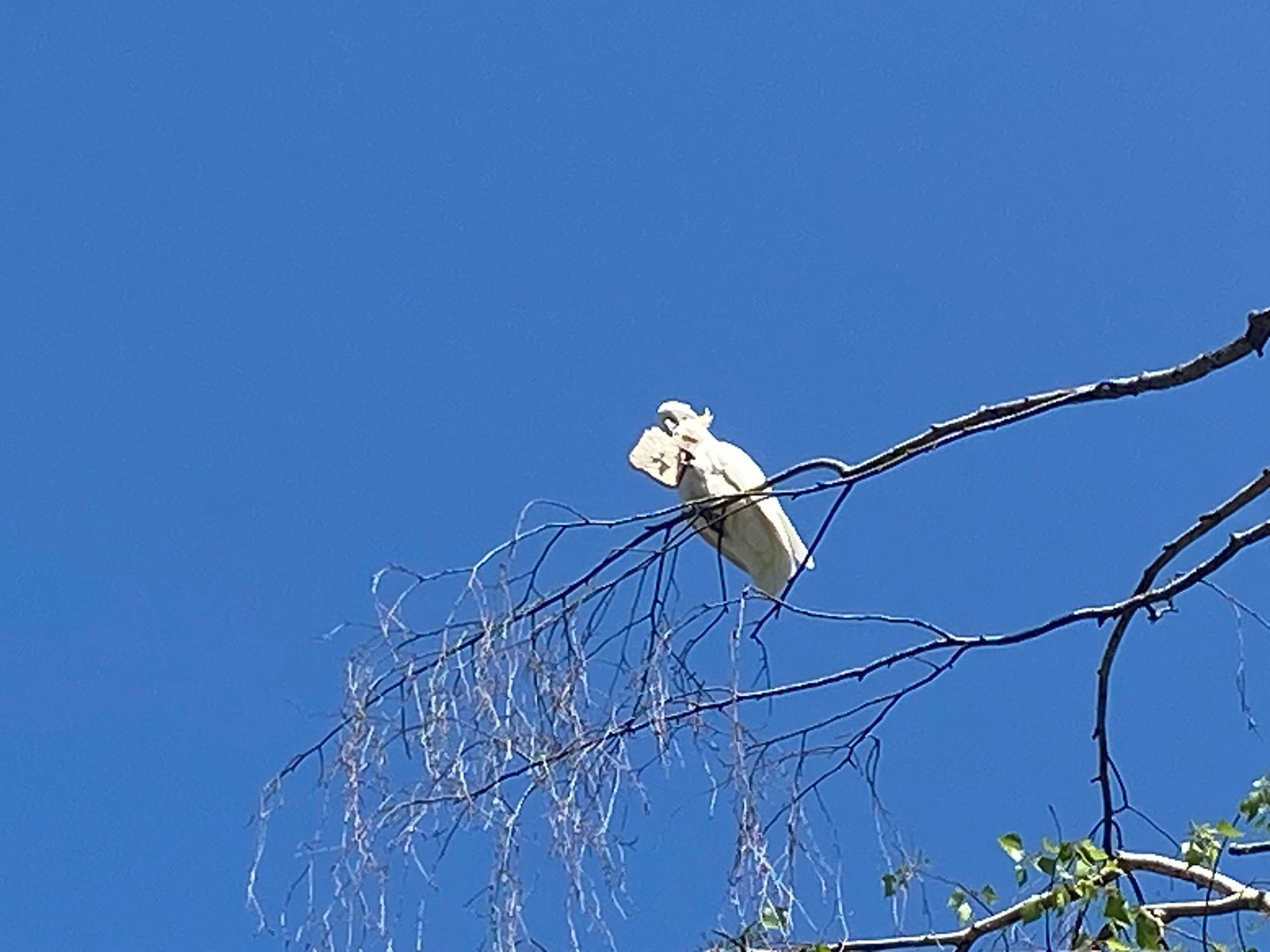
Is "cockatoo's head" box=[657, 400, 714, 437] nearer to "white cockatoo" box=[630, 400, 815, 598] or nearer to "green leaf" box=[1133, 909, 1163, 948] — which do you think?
"white cockatoo" box=[630, 400, 815, 598]

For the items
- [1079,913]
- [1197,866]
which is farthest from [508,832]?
[1197,866]

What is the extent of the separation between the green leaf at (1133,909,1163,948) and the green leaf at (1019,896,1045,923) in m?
0.11

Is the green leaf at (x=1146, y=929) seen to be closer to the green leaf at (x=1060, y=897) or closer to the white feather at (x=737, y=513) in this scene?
the green leaf at (x=1060, y=897)

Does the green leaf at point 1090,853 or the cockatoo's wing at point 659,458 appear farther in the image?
the cockatoo's wing at point 659,458

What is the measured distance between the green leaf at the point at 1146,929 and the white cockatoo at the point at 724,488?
0.60 m

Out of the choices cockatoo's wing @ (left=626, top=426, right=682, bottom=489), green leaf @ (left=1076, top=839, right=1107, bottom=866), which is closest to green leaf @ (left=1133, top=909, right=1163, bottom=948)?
green leaf @ (left=1076, top=839, right=1107, bottom=866)

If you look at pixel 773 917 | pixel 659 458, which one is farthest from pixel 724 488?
pixel 773 917

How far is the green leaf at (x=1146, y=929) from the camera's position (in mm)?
1881

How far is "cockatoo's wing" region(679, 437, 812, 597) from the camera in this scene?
7.70 feet

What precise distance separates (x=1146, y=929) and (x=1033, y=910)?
0.49ft

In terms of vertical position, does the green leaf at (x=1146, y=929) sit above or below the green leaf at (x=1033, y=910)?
below

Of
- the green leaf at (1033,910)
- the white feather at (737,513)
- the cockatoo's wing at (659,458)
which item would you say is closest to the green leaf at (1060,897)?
the green leaf at (1033,910)

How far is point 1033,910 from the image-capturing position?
2.00 meters

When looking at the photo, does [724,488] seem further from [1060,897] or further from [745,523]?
[1060,897]
